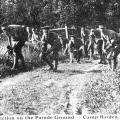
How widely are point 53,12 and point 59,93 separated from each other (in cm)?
1452

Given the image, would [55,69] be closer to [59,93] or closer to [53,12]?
[59,93]

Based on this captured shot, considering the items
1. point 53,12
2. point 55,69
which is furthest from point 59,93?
point 53,12

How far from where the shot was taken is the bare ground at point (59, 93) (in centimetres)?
984

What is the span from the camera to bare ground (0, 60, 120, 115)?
32.3 ft

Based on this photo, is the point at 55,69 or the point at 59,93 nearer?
the point at 59,93

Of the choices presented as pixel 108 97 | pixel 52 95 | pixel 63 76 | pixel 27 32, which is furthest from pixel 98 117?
pixel 27 32

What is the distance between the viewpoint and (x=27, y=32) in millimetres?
20734

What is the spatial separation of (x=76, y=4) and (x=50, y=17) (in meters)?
2.27

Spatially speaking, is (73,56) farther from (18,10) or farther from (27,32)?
(18,10)

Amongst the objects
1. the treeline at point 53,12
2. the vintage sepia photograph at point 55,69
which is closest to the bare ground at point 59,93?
the vintage sepia photograph at point 55,69

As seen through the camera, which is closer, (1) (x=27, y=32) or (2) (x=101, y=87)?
(2) (x=101, y=87)

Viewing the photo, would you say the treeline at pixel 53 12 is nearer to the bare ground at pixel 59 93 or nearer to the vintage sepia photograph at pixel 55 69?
the vintage sepia photograph at pixel 55 69

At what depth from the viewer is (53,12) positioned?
25297 mm

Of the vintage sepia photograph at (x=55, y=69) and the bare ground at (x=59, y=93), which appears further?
the vintage sepia photograph at (x=55, y=69)
